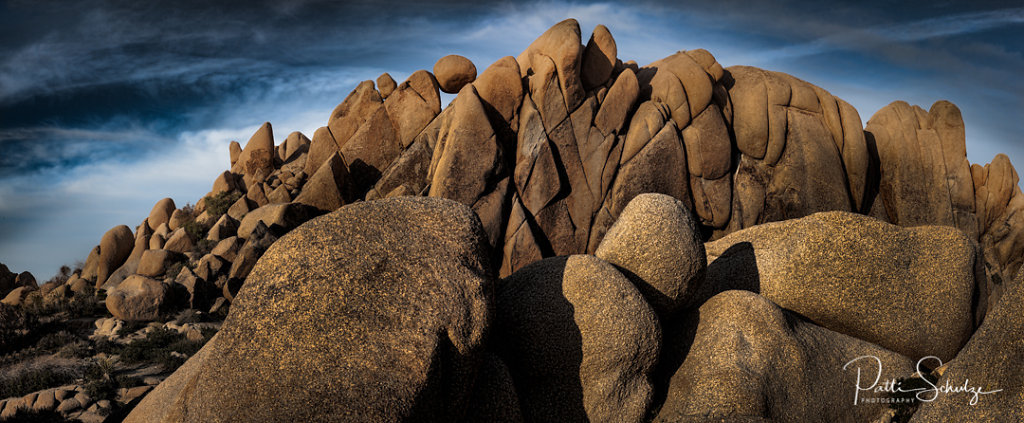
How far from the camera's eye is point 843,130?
26.5m

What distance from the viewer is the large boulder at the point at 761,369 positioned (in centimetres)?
1055

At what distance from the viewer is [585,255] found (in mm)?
10898

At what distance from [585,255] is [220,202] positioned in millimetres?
21034

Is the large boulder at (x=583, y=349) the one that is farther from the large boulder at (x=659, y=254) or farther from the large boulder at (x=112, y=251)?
the large boulder at (x=112, y=251)

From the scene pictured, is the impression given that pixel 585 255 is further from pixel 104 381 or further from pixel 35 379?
pixel 35 379

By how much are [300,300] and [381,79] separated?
19219 millimetres

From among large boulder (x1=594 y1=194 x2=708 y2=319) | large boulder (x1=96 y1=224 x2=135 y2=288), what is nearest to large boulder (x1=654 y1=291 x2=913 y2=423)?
large boulder (x1=594 y1=194 x2=708 y2=319)

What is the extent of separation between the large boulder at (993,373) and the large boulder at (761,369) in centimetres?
394

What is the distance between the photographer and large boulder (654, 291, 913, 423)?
34.6ft

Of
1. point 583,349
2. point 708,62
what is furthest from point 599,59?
point 583,349

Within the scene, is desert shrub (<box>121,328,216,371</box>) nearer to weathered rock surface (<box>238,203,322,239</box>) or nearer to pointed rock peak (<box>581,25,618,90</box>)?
weathered rock surface (<box>238,203,322,239</box>)

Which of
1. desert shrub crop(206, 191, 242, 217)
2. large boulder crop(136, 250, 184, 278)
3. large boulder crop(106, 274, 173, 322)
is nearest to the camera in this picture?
large boulder crop(106, 274, 173, 322)

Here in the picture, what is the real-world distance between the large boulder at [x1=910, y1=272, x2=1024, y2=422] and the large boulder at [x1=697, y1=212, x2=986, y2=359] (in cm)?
651

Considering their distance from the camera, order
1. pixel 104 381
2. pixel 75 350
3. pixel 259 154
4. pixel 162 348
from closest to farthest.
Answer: pixel 104 381 < pixel 75 350 < pixel 162 348 < pixel 259 154
